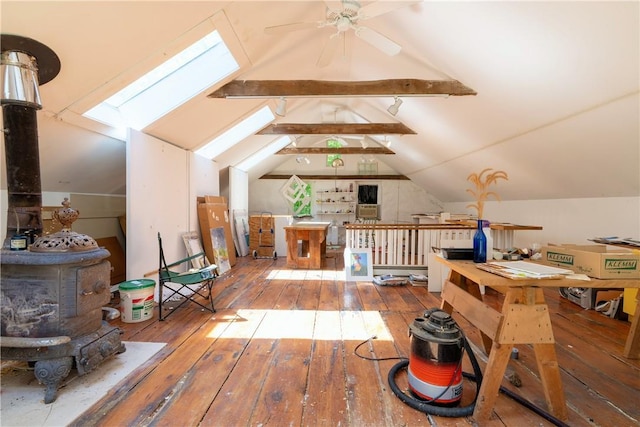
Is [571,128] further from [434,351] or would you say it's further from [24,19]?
[24,19]

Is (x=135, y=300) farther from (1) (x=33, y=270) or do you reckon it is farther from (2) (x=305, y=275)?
(2) (x=305, y=275)

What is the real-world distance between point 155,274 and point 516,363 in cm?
387

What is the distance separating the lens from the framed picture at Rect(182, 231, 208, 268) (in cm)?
458

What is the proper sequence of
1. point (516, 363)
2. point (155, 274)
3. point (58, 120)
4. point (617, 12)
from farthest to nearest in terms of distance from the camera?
point (155, 274)
point (58, 120)
point (516, 363)
point (617, 12)

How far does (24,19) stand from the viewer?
1.73m

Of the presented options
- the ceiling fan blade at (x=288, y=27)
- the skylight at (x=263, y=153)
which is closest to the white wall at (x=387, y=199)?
the skylight at (x=263, y=153)

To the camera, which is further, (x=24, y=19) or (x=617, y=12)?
(x=617, y=12)

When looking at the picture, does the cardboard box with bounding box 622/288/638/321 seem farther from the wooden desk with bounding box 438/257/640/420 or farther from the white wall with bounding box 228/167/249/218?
the white wall with bounding box 228/167/249/218

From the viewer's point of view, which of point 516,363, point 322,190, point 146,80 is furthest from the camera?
point 322,190

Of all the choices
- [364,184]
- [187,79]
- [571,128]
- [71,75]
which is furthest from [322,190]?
[71,75]

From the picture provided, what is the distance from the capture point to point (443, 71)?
350cm

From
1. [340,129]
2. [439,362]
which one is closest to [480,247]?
[439,362]

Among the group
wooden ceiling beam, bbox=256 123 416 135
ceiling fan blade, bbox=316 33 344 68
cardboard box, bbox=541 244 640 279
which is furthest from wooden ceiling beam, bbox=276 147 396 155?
cardboard box, bbox=541 244 640 279

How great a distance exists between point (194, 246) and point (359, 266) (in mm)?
2668
